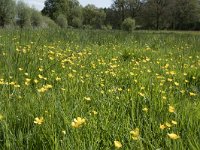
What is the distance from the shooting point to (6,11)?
32.5 metres

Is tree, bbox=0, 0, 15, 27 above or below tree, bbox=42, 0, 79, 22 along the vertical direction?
below

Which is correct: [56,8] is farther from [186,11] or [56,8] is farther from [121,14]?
[186,11]

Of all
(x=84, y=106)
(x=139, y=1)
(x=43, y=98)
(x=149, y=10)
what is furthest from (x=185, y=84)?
(x=139, y=1)

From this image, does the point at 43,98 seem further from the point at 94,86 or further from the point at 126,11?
the point at 126,11

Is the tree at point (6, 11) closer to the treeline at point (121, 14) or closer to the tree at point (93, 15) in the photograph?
the treeline at point (121, 14)

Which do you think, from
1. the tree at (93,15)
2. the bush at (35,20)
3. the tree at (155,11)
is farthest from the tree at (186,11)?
the tree at (93,15)

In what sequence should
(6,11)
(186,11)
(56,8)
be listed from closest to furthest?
1. (6,11)
2. (186,11)
3. (56,8)

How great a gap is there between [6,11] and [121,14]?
4468 cm

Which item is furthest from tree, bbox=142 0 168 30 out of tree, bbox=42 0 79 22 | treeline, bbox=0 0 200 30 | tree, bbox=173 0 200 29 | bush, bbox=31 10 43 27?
tree, bbox=42 0 79 22

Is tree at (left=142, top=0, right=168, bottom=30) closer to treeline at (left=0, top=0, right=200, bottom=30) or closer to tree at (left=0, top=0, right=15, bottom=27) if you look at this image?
treeline at (left=0, top=0, right=200, bottom=30)

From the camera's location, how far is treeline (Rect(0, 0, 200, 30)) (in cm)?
4019

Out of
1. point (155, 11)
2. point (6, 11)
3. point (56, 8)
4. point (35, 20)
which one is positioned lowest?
point (35, 20)

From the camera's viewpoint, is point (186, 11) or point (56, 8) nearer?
point (186, 11)

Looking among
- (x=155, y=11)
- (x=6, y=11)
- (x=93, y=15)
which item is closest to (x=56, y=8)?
(x=93, y=15)
